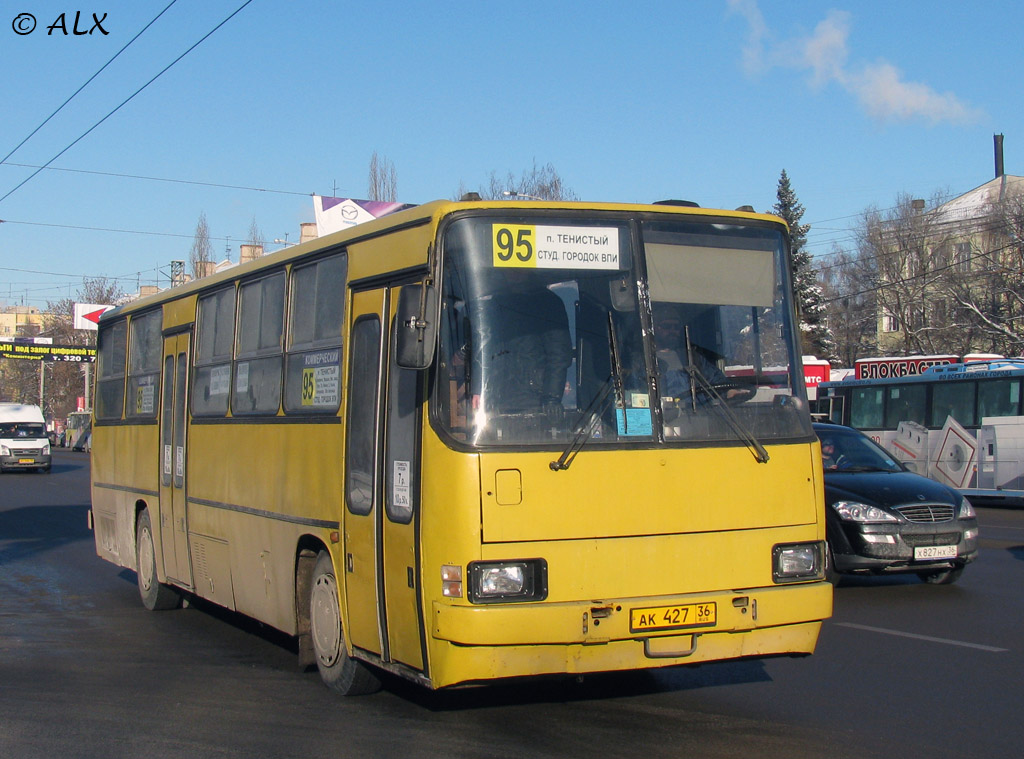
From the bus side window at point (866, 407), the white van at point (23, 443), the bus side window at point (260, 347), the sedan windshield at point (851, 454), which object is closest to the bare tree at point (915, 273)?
the bus side window at point (866, 407)

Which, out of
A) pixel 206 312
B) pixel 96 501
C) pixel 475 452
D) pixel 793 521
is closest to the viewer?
pixel 475 452

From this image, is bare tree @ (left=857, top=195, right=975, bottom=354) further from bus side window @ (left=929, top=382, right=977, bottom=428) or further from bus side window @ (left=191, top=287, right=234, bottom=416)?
bus side window @ (left=191, top=287, right=234, bottom=416)

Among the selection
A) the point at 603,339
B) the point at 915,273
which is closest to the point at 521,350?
the point at 603,339

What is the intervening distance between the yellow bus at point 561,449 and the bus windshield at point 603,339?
0.04 feet

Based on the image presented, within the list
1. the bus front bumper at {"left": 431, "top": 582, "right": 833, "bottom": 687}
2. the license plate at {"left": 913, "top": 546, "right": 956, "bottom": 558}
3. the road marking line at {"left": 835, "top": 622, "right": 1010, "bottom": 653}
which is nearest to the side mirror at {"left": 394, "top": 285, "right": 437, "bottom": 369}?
the bus front bumper at {"left": 431, "top": 582, "right": 833, "bottom": 687}

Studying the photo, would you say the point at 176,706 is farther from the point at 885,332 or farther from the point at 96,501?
the point at 885,332

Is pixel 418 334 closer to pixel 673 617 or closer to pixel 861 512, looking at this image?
pixel 673 617

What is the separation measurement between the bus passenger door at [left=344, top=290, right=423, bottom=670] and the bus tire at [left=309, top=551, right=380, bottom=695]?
0.32 m

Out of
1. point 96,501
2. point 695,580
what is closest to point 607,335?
point 695,580

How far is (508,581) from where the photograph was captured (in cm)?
591

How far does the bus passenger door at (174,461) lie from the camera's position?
34.5ft

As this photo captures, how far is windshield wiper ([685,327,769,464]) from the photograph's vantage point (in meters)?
6.41

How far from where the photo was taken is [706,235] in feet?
22.1

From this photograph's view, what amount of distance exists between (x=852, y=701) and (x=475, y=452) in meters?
2.98
